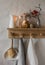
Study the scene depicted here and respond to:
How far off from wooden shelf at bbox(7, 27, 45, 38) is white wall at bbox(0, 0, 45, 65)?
0.30ft

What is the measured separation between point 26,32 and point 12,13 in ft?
0.81

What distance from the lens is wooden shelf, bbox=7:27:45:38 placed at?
4.15 feet

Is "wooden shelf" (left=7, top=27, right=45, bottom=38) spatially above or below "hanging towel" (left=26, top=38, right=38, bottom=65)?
above

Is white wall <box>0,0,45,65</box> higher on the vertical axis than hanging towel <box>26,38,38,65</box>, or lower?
higher

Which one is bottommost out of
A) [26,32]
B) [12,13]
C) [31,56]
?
[31,56]

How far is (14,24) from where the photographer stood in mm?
1307

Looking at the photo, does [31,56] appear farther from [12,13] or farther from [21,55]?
[12,13]

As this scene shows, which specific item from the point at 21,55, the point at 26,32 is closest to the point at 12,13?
the point at 26,32

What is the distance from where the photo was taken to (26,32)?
128cm

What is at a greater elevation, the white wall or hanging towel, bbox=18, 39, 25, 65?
the white wall

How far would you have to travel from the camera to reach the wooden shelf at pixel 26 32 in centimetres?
126

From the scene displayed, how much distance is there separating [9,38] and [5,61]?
0.23 m

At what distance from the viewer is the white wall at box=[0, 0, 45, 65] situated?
136cm

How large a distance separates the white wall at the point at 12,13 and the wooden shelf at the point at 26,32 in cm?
9
